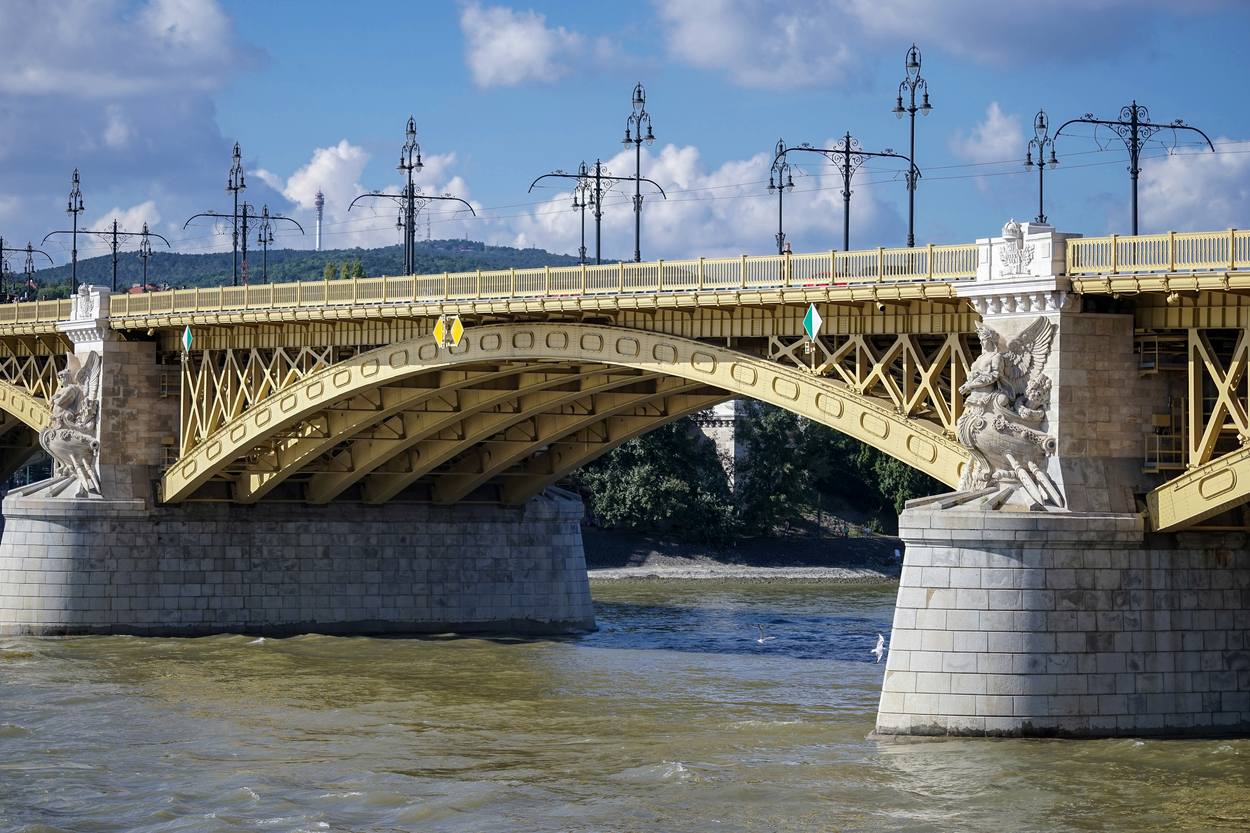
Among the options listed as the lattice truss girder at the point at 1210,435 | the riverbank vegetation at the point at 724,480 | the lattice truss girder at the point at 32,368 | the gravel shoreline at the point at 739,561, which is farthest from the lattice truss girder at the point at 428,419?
the riverbank vegetation at the point at 724,480

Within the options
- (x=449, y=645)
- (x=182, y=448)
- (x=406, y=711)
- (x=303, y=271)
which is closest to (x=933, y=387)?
(x=406, y=711)

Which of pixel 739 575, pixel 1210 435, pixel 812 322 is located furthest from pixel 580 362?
pixel 739 575

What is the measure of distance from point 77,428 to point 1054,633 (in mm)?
32748

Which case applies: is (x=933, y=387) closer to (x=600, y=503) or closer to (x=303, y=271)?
(x=600, y=503)

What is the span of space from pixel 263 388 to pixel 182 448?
412 centimetres

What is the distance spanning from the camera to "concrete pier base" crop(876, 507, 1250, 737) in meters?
30.2

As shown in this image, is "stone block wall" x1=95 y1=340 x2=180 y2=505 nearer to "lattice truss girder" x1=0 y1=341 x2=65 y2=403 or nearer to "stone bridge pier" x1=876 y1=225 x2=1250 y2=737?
"lattice truss girder" x1=0 y1=341 x2=65 y2=403

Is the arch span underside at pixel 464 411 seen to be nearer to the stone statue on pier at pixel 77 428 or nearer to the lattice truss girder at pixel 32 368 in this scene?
the stone statue on pier at pixel 77 428

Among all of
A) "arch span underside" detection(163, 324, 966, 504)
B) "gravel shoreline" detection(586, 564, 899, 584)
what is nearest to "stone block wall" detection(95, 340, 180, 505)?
"arch span underside" detection(163, 324, 966, 504)

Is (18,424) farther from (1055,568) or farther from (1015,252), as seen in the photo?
(1055,568)

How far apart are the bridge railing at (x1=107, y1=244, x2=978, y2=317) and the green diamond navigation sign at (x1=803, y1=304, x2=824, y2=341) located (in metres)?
0.55

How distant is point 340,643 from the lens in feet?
170

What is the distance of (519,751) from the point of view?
110 ft

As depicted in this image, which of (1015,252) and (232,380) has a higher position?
(1015,252)
